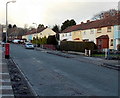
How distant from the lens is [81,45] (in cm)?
4272

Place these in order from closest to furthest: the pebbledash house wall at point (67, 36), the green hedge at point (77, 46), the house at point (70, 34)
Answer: the green hedge at point (77, 46)
the house at point (70, 34)
the pebbledash house wall at point (67, 36)

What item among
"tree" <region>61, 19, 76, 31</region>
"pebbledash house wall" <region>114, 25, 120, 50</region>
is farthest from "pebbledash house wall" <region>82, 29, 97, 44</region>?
"tree" <region>61, 19, 76, 31</region>

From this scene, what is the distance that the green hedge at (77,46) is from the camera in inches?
1591

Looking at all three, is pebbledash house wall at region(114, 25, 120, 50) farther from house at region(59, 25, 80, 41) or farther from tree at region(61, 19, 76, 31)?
tree at region(61, 19, 76, 31)

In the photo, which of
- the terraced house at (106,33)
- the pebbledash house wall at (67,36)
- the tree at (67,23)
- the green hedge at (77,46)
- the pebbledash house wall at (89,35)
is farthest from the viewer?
the tree at (67,23)

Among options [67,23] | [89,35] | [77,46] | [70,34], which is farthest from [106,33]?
[67,23]

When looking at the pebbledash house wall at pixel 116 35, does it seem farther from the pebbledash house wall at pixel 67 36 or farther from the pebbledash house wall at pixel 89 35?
the pebbledash house wall at pixel 67 36

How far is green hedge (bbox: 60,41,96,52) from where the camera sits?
40.4 metres

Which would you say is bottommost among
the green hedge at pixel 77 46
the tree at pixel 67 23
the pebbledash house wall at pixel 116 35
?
the green hedge at pixel 77 46

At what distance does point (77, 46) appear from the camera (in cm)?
4484

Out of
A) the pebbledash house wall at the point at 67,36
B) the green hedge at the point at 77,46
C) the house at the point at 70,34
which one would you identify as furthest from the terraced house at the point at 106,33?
the pebbledash house wall at the point at 67,36

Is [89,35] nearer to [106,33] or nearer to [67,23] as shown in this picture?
[106,33]

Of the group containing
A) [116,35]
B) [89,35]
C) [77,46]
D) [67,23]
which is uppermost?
[67,23]

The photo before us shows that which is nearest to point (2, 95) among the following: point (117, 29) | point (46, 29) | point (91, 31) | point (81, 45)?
point (81, 45)
